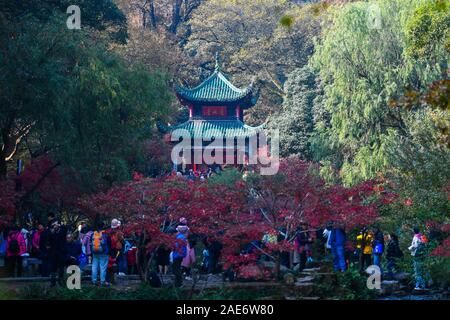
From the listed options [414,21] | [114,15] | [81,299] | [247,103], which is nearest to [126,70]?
[114,15]

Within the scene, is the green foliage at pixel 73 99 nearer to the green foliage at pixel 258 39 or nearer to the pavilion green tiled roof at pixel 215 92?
the pavilion green tiled roof at pixel 215 92

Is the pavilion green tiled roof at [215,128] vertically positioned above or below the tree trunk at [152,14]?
below

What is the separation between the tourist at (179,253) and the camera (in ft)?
40.5

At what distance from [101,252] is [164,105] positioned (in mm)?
8980

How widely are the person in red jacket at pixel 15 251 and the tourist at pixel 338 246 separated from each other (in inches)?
213

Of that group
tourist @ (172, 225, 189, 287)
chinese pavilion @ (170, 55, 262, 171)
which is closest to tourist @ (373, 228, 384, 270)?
tourist @ (172, 225, 189, 287)

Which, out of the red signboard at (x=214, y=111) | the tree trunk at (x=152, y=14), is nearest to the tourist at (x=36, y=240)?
the red signboard at (x=214, y=111)

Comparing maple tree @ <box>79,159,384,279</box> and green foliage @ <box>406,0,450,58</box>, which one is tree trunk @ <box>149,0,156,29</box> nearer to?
green foliage @ <box>406,0,450,58</box>

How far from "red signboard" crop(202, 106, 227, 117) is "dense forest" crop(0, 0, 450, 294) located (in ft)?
9.58

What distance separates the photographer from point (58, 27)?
16578mm

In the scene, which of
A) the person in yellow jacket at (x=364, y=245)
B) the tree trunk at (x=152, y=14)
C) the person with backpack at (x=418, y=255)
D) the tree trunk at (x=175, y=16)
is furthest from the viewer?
the tree trunk at (x=175, y=16)
